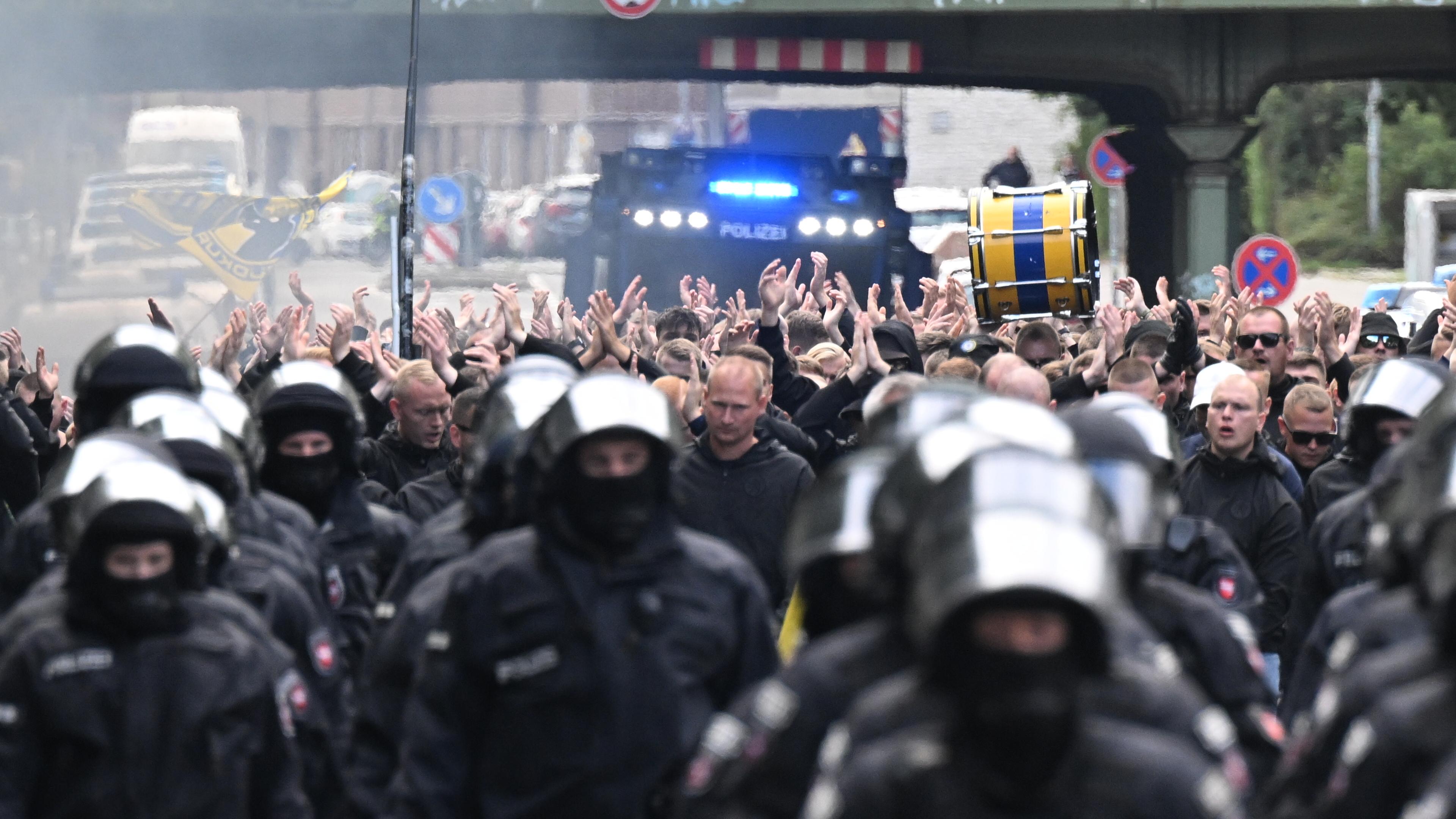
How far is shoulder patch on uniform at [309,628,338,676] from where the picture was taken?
5.91 meters

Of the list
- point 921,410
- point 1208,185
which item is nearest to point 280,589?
point 921,410

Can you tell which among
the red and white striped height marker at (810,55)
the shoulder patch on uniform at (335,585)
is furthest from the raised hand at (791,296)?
the red and white striped height marker at (810,55)

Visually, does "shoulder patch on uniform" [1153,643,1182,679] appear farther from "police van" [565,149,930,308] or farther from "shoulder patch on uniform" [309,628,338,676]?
"police van" [565,149,930,308]

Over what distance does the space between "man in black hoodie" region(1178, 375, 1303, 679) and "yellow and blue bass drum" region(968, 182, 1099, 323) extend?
783 centimetres

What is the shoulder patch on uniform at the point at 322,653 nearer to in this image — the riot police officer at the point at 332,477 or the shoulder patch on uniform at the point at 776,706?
the riot police officer at the point at 332,477

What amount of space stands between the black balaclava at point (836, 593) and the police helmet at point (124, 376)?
2.98 m

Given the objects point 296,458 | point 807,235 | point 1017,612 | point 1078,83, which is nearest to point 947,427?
point 1017,612

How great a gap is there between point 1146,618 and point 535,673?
124cm

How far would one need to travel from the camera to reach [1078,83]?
24.1 metres

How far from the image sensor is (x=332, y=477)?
23.1 ft

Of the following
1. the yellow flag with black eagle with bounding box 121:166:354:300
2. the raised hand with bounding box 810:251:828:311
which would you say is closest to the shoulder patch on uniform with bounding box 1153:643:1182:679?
the raised hand with bounding box 810:251:828:311

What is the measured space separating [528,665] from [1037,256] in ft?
39.4

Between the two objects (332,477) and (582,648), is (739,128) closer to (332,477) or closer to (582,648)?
(332,477)

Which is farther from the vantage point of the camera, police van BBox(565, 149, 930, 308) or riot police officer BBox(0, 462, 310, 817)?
police van BBox(565, 149, 930, 308)
